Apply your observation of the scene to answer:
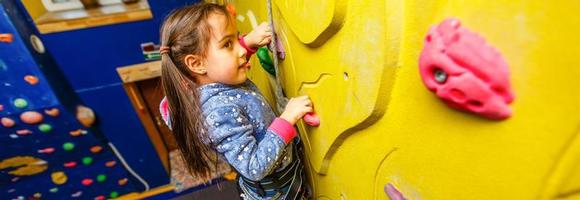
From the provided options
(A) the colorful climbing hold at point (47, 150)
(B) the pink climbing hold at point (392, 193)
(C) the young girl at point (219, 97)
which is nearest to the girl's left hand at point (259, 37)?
(C) the young girl at point (219, 97)

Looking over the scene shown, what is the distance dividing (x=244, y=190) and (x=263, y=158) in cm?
38

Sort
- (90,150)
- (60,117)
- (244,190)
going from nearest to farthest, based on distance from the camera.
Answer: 1. (244,190)
2. (60,117)
3. (90,150)

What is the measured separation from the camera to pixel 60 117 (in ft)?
5.33

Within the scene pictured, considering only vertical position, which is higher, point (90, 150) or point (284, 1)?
point (284, 1)

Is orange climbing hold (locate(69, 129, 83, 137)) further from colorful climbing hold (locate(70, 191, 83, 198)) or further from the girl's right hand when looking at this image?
the girl's right hand

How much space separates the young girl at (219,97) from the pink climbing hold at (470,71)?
0.43 m

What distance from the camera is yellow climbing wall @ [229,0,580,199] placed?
0.25 meters

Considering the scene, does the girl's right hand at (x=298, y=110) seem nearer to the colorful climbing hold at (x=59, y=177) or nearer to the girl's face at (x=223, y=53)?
the girl's face at (x=223, y=53)

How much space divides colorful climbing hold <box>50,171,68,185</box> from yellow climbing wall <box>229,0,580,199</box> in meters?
1.86

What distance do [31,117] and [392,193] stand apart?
1759 millimetres

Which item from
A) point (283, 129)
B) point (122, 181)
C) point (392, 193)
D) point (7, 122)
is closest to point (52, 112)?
point (7, 122)

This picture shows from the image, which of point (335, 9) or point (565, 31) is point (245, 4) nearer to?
point (335, 9)

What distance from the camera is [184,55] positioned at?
722 millimetres

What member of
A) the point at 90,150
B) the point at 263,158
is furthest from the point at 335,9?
the point at 90,150
